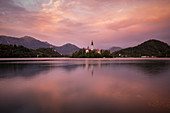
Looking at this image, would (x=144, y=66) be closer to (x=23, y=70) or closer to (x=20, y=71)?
(x=23, y=70)

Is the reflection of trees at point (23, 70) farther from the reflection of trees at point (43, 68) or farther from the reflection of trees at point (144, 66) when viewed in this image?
the reflection of trees at point (144, 66)

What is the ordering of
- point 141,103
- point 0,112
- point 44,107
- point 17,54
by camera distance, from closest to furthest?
point 0,112 < point 44,107 < point 141,103 < point 17,54

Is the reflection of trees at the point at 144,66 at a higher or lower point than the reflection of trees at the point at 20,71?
lower

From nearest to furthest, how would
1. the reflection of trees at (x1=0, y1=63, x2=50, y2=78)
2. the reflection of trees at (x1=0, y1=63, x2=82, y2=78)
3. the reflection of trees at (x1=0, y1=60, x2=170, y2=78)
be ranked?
the reflection of trees at (x1=0, y1=63, x2=50, y2=78)
the reflection of trees at (x1=0, y1=63, x2=82, y2=78)
the reflection of trees at (x1=0, y1=60, x2=170, y2=78)

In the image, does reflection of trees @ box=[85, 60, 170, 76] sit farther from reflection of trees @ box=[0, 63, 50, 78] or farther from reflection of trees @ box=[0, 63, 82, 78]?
reflection of trees @ box=[0, 63, 50, 78]

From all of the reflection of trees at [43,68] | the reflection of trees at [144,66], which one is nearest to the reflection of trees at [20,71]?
the reflection of trees at [43,68]

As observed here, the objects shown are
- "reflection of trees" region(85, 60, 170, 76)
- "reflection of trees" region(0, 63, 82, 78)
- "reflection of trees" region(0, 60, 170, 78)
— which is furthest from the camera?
"reflection of trees" region(85, 60, 170, 76)

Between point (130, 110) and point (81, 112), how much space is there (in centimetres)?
317

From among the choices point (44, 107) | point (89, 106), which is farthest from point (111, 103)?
point (44, 107)

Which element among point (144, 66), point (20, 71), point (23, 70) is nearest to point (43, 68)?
point (23, 70)

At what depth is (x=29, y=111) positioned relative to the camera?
7727 millimetres

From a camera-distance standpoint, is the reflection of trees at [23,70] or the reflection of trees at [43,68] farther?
the reflection of trees at [43,68]

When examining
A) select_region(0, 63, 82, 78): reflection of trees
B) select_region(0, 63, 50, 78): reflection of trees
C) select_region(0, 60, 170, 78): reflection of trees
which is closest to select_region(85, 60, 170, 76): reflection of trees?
select_region(0, 60, 170, 78): reflection of trees

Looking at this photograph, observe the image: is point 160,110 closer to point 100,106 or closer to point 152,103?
point 152,103
